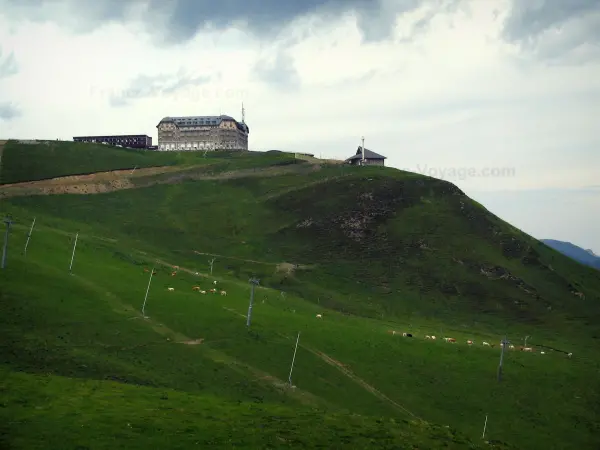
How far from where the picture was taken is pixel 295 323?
328ft

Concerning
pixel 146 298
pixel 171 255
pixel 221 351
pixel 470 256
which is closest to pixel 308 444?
pixel 221 351

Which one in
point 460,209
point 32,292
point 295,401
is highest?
point 460,209

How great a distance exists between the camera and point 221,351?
8188cm

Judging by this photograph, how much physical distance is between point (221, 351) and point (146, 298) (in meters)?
22.6

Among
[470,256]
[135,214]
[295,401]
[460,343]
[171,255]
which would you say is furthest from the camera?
[135,214]

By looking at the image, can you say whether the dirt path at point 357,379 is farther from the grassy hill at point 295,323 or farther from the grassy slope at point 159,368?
the grassy slope at point 159,368

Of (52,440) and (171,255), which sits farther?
(171,255)

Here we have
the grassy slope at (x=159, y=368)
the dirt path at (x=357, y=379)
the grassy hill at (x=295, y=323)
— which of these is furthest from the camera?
the dirt path at (x=357, y=379)

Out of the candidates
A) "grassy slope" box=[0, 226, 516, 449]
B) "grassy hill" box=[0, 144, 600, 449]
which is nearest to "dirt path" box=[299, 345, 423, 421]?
"grassy hill" box=[0, 144, 600, 449]

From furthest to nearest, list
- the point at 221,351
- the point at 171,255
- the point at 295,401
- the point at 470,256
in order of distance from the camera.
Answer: the point at 470,256
the point at 171,255
the point at 221,351
the point at 295,401

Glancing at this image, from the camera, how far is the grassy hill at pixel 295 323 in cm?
5398

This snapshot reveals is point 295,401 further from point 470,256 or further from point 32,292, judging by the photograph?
point 470,256

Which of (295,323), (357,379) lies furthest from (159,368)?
(295,323)

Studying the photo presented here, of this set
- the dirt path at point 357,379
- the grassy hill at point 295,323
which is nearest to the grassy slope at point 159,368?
the grassy hill at point 295,323
